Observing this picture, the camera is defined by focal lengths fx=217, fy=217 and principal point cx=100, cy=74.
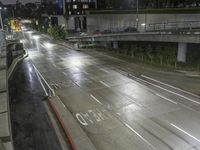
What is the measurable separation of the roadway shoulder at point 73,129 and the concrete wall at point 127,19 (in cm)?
3904

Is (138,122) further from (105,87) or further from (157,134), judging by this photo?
(105,87)

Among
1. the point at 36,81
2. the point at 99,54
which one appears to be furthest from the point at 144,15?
the point at 36,81

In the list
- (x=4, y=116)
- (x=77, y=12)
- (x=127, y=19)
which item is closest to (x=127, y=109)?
(x=4, y=116)

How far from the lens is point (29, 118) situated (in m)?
14.2

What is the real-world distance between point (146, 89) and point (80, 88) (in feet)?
19.4

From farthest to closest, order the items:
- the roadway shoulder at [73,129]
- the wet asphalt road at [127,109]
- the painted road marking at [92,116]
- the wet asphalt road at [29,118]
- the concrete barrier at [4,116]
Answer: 1. the painted road marking at [92,116]
2. the wet asphalt road at [127,109]
3. the wet asphalt road at [29,118]
4. the roadway shoulder at [73,129]
5. the concrete barrier at [4,116]

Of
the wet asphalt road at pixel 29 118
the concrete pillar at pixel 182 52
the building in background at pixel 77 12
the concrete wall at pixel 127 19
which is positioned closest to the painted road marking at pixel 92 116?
the wet asphalt road at pixel 29 118

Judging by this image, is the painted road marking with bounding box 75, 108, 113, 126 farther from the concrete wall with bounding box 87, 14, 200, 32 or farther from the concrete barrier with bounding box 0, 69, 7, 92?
the concrete wall with bounding box 87, 14, 200, 32

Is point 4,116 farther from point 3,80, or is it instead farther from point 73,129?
point 3,80

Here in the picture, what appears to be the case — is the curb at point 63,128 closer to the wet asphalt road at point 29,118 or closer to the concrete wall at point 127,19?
the wet asphalt road at point 29,118

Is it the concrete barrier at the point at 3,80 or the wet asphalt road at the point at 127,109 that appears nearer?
the wet asphalt road at the point at 127,109

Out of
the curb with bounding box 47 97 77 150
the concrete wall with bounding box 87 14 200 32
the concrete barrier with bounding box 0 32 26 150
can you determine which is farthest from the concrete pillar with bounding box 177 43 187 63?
the concrete barrier with bounding box 0 32 26 150

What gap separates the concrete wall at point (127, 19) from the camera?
50.9 metres

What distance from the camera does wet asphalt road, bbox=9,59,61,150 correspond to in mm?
11328
